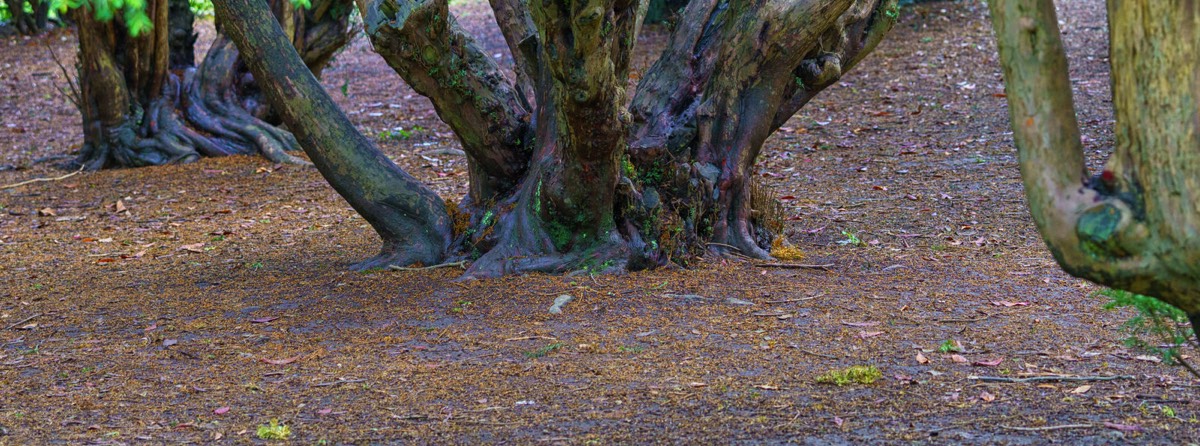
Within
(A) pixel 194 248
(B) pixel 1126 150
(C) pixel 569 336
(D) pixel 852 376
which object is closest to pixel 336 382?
(C) pixel 569 336

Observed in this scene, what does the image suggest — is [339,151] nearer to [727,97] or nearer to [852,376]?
[727,97]

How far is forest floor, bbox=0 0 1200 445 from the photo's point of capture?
11.5 ft

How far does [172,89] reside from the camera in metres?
10.2

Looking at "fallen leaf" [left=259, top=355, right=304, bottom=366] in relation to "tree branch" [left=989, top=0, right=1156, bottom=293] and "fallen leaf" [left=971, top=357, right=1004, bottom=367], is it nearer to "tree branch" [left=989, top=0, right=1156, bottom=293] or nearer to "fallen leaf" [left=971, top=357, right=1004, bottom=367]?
"fallen leaf" [left=971, top=357, right=1004, bottom=367]

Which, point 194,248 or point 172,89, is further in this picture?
point 172,89

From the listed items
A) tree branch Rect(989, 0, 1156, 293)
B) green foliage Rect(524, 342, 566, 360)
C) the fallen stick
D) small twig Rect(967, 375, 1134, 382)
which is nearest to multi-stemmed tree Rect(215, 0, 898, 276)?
the fallen stick

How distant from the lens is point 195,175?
937cm

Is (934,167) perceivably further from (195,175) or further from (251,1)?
(195,175)

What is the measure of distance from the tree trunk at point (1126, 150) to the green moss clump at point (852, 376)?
139 cm

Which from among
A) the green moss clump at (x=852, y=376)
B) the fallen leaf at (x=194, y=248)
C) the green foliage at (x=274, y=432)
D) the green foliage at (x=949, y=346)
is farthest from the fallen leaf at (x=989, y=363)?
the fallen leaf at (x=194, y=248)

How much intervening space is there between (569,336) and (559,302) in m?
0.50

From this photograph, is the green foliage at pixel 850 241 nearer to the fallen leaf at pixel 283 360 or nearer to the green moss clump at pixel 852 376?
the green moss clump at pixel 852 376

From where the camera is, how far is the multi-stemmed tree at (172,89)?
31.1ft

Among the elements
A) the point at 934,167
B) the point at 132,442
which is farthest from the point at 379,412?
the point at 934,167
